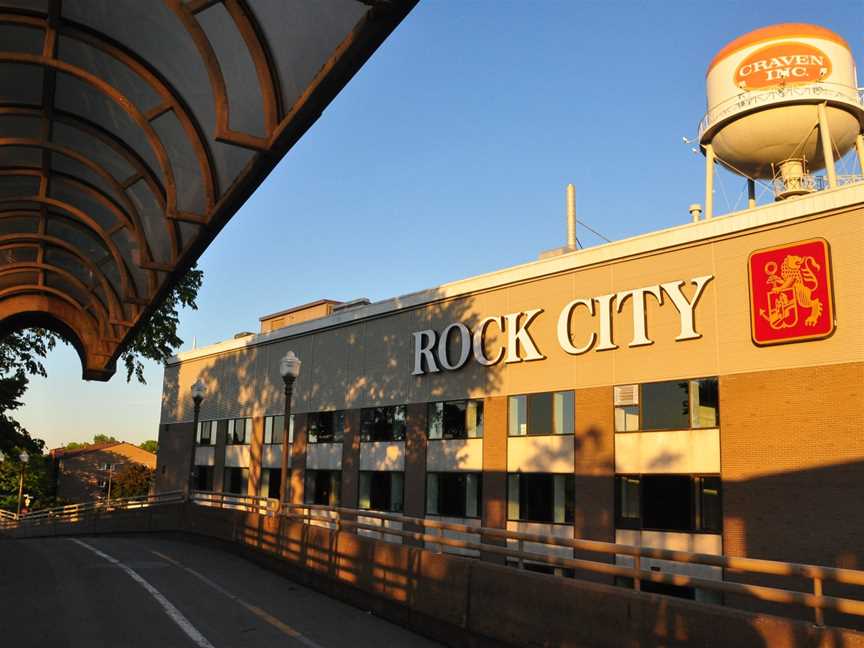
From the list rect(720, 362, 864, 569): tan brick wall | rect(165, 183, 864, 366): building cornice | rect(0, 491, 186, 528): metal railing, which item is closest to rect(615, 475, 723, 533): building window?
rect(720, 362, 864, 569): tan brick wall

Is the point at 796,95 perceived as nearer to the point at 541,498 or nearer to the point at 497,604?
the point at 541,498

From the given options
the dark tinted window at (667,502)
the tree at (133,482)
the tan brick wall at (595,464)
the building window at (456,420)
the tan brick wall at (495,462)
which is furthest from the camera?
the tree at (133,482)

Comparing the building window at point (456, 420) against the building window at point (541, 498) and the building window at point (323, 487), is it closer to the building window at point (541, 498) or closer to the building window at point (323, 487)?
the building window at point (541, 498)

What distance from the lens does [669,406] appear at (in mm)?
23375

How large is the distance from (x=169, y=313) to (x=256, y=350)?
30.0ft

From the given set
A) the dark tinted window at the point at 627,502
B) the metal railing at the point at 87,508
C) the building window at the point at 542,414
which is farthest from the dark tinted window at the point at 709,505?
the metal railing at the point at 87,508

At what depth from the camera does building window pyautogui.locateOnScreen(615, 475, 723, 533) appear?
2200cm

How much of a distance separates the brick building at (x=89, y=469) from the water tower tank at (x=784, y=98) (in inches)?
3377

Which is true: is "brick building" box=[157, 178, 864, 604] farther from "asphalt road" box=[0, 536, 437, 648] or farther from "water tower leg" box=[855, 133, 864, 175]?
"asphalt road" box=[0, 536, 437, 648]

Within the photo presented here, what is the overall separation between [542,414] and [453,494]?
5824mm

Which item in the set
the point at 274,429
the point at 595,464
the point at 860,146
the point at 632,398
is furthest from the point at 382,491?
the point at 860,146

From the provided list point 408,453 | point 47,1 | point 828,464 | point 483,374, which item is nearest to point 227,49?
point 47,1

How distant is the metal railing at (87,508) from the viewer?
93.7 ft

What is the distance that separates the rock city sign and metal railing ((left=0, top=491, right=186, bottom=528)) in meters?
11.5
